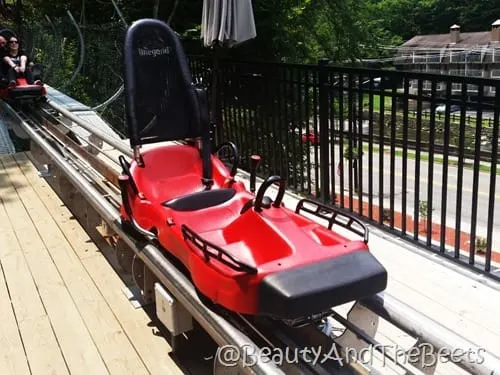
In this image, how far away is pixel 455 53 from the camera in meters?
58.5

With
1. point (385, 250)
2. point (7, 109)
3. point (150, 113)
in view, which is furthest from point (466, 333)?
point (7, 109)

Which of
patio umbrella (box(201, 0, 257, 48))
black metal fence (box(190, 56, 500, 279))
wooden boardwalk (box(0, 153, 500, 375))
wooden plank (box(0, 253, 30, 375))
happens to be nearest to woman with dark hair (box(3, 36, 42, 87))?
black metal fence (box(190, 56, 500, 279))

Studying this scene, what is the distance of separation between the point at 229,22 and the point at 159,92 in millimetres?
2565

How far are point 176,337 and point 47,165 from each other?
3596mm

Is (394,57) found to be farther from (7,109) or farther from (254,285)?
(254,285)

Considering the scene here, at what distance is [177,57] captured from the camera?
→ 10.7ft

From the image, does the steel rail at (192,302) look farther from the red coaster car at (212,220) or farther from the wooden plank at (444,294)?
Answer: the wooden plank at (444,294)

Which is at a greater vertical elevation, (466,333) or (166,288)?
(166,288)

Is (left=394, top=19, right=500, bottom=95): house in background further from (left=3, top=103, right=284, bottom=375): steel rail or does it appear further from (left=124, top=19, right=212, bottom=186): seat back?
(left=3, top=103, right=284, bottom=375): steel rail

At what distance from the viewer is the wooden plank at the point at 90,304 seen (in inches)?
103

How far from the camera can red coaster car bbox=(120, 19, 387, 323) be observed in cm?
196

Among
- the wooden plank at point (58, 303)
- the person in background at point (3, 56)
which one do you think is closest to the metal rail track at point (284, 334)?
the wooden plank at point (58, 303)

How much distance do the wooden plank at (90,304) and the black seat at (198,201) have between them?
2.35ft

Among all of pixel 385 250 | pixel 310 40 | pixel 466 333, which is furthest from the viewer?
pixel 310 40
